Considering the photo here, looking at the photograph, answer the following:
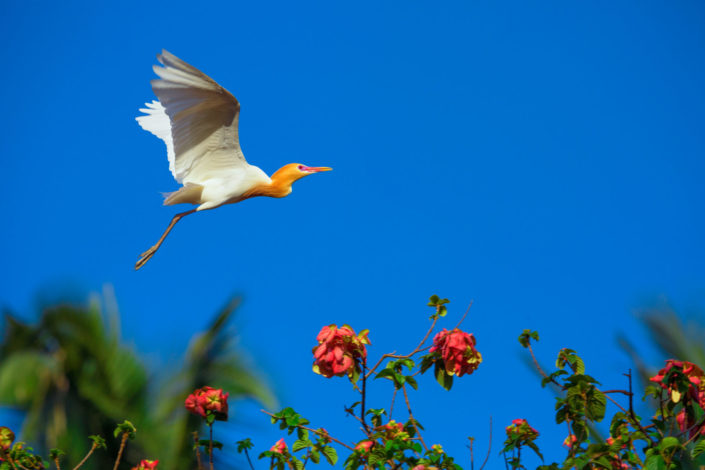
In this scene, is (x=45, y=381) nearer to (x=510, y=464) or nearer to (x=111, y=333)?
(x=111, y=333)

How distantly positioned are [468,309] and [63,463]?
148 inches

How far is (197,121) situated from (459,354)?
86.9 inches

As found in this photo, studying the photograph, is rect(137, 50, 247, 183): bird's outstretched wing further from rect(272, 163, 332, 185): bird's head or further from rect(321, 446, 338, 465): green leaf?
rect(321, 446, 338, 465): green leaf

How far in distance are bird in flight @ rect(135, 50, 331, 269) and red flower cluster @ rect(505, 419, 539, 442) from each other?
211 cm

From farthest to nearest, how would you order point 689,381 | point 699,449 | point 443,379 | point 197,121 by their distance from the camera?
point 197,121 < point 443,379 < point 689,381 < point 699,449

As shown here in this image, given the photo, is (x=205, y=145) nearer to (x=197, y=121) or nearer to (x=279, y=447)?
(x=197, y=121)

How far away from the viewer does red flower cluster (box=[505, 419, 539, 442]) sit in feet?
8.90

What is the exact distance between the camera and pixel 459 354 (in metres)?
2.54

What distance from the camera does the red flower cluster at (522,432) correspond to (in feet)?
8.90

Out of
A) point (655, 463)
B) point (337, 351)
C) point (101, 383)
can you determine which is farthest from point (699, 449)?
point (101, 383)

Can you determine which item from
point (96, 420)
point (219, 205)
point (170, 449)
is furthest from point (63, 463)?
point (219, 205)

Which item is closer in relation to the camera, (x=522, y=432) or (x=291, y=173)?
(x=522, y=432)

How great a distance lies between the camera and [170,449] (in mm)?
4973

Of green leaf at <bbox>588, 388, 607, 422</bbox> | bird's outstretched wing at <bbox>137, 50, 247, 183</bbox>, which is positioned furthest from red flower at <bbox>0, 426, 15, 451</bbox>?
green leaf at <bbox>588, 388, 607, 422</bbox>
